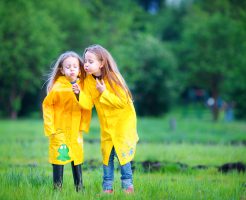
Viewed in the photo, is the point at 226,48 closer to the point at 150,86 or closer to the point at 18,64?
the point at 150,86

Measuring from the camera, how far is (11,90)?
3706 centimetres

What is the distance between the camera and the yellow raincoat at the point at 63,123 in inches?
235

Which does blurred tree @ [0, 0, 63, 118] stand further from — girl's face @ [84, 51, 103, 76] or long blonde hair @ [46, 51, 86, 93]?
girl's face @ [84, 51, 103, 76]

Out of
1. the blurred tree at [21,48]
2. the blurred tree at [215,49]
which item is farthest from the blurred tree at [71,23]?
the blurred tree at [215,49]

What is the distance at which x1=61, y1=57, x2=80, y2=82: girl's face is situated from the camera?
19.9ft

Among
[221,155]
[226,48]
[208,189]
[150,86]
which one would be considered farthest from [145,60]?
[208,189]

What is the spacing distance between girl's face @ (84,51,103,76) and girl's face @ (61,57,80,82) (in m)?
0.14

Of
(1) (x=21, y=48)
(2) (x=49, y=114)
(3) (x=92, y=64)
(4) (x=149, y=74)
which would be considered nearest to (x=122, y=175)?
(2) (x=49, y=114)

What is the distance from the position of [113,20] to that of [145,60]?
863cm

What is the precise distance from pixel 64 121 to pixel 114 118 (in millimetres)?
623

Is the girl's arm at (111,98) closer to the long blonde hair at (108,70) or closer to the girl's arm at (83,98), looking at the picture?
the long blonde hair at (108,70)

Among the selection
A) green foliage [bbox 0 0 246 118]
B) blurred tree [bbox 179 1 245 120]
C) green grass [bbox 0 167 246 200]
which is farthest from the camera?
blurred tree [bbox 179 1 245 120]

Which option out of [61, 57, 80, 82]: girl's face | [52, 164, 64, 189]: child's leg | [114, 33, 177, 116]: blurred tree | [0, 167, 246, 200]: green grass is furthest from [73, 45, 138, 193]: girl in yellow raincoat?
[114, 33, 177, 116]: blurred tree

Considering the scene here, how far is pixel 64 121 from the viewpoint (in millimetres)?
6074
